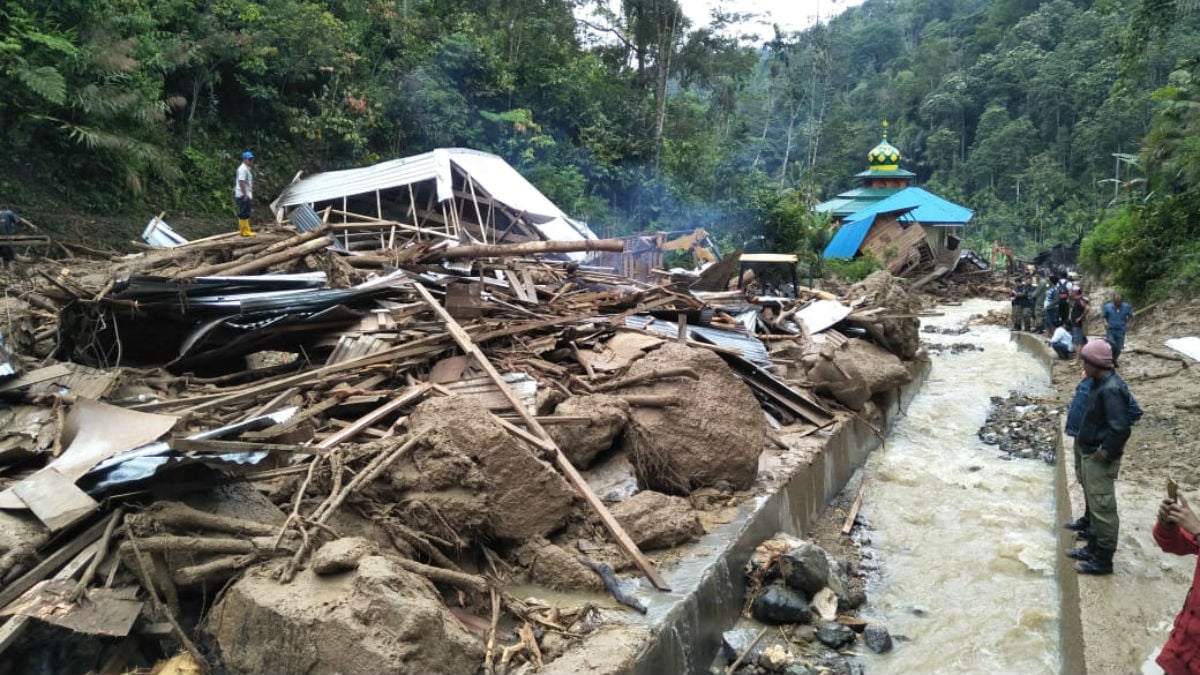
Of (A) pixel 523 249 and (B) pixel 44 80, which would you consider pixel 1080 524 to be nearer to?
(A) pixel 523 249

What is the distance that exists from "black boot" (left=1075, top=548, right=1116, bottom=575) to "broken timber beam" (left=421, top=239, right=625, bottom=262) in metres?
4.57

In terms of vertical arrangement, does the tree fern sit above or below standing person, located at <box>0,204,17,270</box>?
above

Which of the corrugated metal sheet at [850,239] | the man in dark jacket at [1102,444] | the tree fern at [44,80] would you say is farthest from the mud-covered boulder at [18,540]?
the corrugated metal sheet at [850,239]

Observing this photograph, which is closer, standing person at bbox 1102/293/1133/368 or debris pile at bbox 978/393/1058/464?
debris pile at bbox 978/393/1058/464

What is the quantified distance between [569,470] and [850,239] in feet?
95.2

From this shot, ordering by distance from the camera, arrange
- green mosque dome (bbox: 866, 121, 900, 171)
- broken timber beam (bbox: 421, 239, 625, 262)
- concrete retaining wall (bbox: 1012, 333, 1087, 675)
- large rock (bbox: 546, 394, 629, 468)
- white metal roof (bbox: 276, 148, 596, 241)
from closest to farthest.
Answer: concrete retaining wall (bbox: 1012, 333, 1087, 675)
large rock (bbox: 546, 394, 629, 468)
broken timber beam (bbox: 421, 239, 625, 262)
white metal roof (bbox: 276, 148, 596, 241)
green mosque dome (bbox: 866, 121, 900, 171)

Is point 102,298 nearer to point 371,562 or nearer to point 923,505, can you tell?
point 371,562

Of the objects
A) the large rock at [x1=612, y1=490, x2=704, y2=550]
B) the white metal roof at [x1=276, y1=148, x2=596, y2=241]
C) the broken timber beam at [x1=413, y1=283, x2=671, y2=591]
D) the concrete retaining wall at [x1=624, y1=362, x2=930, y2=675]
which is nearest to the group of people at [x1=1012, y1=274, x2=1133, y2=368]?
the concrete retaining wall at [x1=624, y1=362, x2=930, y2=675]

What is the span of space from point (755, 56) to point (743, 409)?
86.2 feet

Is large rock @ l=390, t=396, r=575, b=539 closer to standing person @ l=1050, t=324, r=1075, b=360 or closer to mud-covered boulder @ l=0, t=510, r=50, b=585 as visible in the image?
mud-covered boulder @ l=0, t=510, r=50, b=585

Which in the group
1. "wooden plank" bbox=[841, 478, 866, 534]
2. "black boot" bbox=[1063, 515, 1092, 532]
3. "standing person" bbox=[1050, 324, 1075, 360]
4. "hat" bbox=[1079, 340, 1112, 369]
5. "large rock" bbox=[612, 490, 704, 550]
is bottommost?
"standing person" bbox=[1050, 324, 1075, 360]

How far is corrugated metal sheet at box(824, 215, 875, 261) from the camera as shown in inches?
1246

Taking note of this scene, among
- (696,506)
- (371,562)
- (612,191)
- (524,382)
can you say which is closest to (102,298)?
(524,382)

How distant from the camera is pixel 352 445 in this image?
519cm
